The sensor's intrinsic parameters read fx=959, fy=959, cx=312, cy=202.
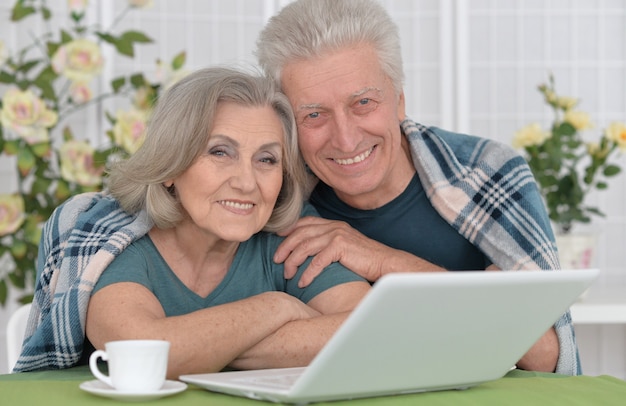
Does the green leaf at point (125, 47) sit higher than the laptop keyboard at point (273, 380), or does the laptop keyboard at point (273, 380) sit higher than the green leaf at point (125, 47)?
the green leaf at point (125, 47)

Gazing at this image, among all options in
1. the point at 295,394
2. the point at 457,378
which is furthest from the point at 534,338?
the point at 295,394

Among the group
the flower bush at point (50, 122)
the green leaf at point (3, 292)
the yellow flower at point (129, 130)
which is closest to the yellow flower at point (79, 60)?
the flower bush at point (50, 122)

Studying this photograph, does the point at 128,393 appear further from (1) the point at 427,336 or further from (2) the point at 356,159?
(2) the point at 356,159

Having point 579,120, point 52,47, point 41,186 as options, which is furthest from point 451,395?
point 52,47

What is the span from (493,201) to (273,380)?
2.96ft

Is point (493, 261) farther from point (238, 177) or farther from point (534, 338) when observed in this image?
point (534, 338)

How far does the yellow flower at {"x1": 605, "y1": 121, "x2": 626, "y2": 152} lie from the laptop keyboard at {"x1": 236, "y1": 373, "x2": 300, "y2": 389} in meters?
2.40

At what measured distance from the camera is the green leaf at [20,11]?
3.52 metres

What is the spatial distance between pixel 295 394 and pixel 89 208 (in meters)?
0.94

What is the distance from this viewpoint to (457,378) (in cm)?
125

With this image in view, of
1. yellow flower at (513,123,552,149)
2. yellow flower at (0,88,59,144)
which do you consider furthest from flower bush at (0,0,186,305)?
yellow flower at (513,123,552,149)

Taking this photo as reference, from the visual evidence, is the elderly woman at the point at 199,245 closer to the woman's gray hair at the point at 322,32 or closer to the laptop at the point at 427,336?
the woman's gray hair at the point at 322,32

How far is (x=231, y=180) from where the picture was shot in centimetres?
177

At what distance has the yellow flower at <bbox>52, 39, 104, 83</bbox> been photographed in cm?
347
